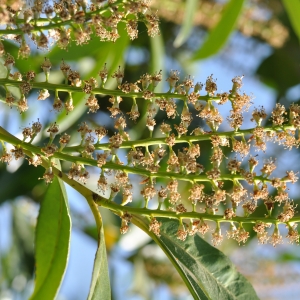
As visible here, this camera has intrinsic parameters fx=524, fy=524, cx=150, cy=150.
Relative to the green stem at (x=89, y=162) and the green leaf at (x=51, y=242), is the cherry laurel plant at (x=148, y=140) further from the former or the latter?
the green leaf at (x=51, y=242)

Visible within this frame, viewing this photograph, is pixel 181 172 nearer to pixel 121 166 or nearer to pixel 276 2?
pixel 121 166

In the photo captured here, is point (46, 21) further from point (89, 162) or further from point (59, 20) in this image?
point (89, 162)

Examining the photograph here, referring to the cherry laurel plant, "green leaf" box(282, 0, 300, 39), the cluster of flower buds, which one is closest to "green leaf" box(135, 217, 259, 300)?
the cherry laurel plant

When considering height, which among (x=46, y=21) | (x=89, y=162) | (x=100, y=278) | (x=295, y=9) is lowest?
(x=100, y=278)

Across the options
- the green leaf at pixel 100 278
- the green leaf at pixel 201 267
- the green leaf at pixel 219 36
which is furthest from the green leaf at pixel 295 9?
the green leaf at pixel 100 278

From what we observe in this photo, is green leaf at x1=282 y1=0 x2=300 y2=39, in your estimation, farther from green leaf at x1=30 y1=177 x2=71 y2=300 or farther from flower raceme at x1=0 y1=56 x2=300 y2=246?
green leaf at x1=30 y1=177 x2=71 y2=300

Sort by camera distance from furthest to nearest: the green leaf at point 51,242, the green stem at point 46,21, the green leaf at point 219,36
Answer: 1. the green leaf at point 219,36
2. the green leaf at point 51,242
3. the green stem at point 46,21

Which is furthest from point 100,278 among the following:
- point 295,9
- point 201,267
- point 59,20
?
point 295,9
